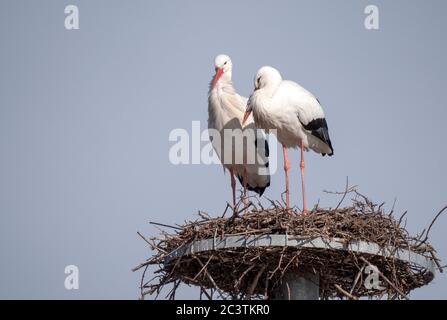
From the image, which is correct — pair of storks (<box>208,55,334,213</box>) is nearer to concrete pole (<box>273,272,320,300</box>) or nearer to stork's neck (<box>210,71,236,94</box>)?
stork's neck (<box>210,71,236,94</box>)

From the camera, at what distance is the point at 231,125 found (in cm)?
1109

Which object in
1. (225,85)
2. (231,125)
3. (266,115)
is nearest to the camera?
(266,115)

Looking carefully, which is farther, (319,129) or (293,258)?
(319,129)

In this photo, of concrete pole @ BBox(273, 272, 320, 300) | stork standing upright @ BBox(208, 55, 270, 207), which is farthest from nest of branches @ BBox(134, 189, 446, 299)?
stork standing upright @ BBox(208, 55, 270, 207)

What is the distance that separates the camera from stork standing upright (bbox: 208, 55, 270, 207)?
11.1 m

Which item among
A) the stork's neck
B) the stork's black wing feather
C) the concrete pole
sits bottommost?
the concrete pole

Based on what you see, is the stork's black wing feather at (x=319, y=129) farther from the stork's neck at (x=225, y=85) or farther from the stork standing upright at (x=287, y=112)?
the stork's neck at (x=225, y=85)

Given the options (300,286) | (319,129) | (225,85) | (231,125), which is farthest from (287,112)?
(300,286)

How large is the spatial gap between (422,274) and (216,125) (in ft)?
11.7

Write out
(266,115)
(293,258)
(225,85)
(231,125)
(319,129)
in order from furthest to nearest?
(225,85), (231,125), (319,129), (266,115), (293,258)

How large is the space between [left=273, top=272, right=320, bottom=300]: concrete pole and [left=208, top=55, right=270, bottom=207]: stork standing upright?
2789 mm

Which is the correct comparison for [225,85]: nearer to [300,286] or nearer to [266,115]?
[266,115]

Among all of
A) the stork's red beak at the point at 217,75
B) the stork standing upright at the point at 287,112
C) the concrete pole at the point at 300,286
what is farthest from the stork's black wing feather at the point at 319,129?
the concrete pole at the point at 300,286

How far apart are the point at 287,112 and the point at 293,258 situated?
2.39 metres
